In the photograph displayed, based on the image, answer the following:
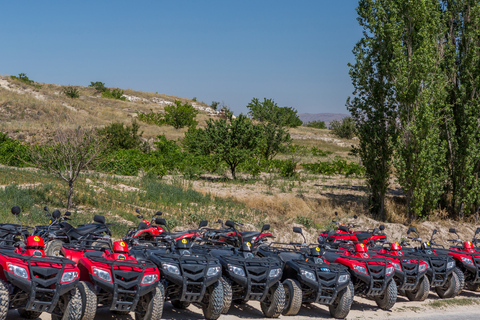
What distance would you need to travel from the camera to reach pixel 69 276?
23.0ft

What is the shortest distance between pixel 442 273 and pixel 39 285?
31.1 ft

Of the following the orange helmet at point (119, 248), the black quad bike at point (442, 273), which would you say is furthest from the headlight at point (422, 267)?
the orange helmet at point (119, 248)

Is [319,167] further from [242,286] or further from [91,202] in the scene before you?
[242,286]

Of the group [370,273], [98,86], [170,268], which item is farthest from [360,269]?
[98,86]

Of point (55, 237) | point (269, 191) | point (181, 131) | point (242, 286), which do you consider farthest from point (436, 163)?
point (181, 131)

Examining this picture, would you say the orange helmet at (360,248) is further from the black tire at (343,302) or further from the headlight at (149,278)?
the headlight at (149,278)

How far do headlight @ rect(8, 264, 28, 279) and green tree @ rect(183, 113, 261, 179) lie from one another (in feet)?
75.4

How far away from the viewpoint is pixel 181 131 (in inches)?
2213

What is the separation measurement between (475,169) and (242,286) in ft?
58.6

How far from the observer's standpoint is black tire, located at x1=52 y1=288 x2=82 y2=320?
7094mm

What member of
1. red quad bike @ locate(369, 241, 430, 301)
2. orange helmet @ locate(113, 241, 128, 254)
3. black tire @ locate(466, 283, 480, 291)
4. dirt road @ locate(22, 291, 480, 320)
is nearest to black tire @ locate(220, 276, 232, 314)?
dirt road @ locate(22, 291, 480, 320)

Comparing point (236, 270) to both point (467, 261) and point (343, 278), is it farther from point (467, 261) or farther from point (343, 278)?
point (467, 261)

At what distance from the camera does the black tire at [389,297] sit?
417 inches

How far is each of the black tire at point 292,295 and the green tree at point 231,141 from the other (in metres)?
20.3
